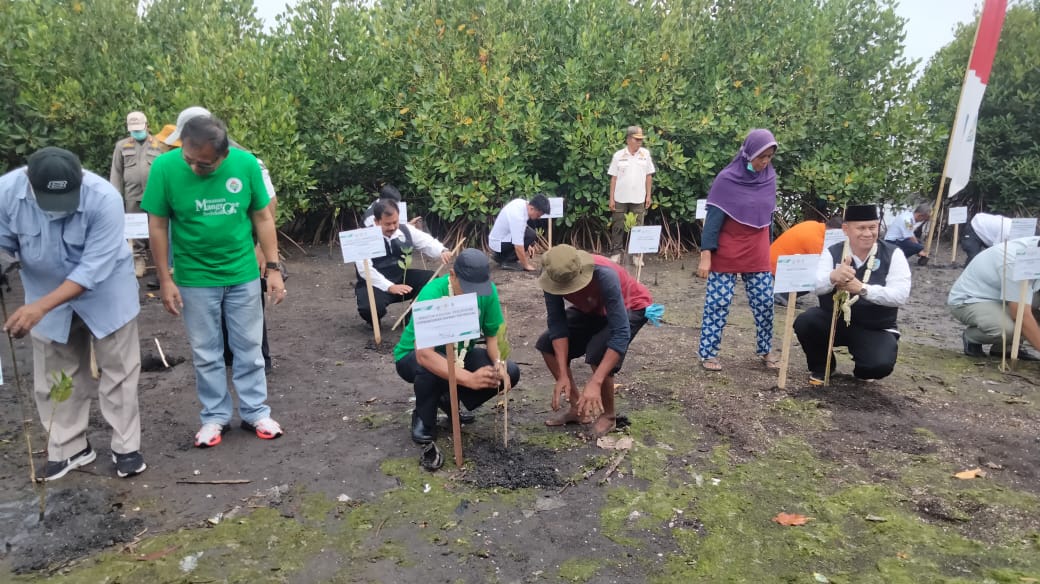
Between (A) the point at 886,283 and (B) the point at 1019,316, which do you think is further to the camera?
(B) the point at 1019,316

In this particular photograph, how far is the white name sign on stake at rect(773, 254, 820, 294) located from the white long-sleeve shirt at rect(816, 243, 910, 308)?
6 centimetres

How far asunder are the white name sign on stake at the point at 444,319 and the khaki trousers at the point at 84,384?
146cm

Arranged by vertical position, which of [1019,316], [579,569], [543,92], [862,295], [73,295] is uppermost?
[543,92]

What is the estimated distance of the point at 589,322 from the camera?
4160mm

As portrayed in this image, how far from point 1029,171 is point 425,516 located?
40.3 feet

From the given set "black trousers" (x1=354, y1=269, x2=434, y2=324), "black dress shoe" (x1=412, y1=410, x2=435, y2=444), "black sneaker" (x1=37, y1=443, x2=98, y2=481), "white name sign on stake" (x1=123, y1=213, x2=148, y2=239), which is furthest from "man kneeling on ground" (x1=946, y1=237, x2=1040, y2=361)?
"white name sign on stake" (x1=123, y1=213, x2=148, y2=239)

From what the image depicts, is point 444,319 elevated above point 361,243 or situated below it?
below

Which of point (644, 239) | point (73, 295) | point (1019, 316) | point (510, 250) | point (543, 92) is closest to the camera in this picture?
point (73, 295)

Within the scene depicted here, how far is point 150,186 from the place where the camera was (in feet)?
11.5

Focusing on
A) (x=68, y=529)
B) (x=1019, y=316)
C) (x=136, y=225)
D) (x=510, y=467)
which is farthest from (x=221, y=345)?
(x=1019, y=316)

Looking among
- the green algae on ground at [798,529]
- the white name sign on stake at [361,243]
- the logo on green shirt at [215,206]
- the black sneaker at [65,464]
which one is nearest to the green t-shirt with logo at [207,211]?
the logo on green shirt at [215,206]

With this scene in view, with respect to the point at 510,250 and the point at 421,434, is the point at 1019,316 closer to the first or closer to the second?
the point at 421,434

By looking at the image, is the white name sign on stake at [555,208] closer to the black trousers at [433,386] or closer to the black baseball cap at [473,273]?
the black trousers at [433,386]

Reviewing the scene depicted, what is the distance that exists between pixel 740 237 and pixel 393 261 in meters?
3.11
